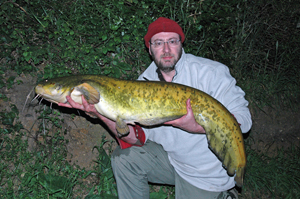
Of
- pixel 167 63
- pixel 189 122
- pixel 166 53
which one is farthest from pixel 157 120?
pixel 166 53

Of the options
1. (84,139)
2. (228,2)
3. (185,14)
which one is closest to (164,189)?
(84,139)

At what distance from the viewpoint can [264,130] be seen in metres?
4.51

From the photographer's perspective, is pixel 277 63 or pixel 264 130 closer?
pixel 264 130

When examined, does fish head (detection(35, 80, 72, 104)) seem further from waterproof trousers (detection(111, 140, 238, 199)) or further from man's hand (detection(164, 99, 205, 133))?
man's hand (detection(164, 99, 205, 133))

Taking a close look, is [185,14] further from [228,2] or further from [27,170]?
[27,170]

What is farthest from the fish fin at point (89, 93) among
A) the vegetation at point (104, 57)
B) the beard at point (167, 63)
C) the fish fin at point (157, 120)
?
the vegetation at point (104, 57)

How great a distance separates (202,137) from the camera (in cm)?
270

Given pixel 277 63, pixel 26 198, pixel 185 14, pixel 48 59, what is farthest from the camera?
pixel 277 63

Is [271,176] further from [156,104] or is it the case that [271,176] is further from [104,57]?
[104,57]

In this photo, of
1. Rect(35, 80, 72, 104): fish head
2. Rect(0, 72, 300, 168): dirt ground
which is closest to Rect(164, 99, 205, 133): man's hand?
Rect(35, 80, 72, 104): fish head

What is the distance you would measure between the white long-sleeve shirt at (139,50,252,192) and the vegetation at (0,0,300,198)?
0.77 metres

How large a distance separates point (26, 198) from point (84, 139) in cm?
94

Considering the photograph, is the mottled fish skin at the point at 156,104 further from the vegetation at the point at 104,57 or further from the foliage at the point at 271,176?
the foliage at the point at 271,176

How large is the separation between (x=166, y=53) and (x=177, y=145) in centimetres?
102
